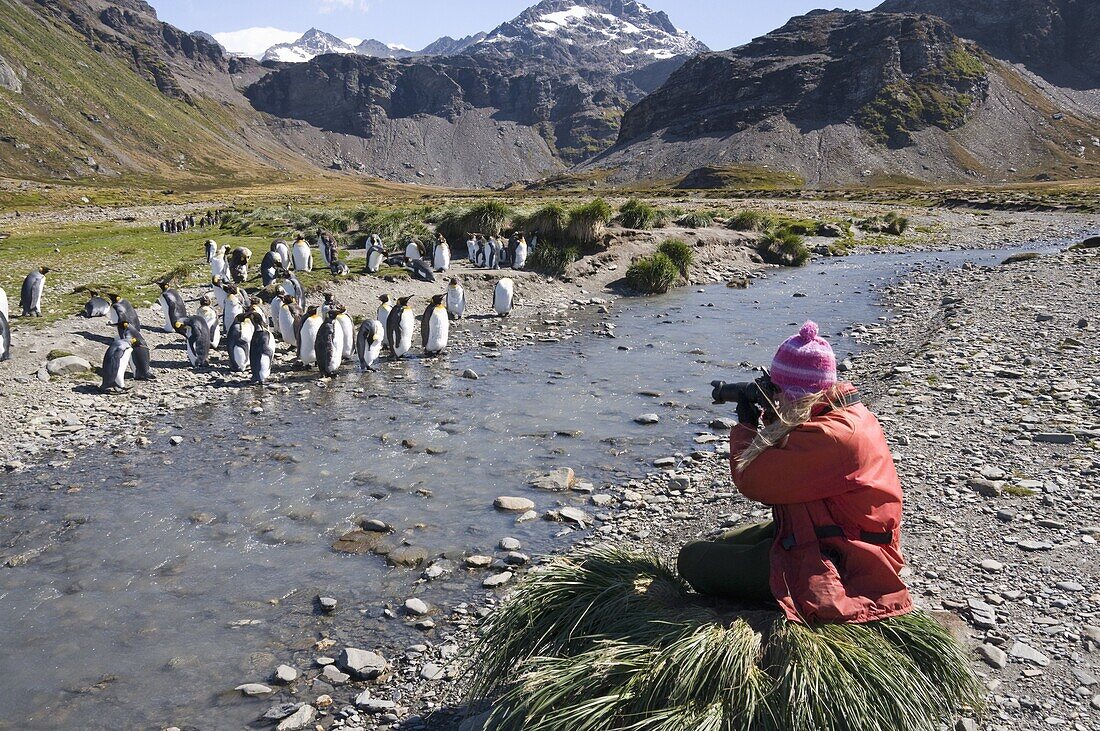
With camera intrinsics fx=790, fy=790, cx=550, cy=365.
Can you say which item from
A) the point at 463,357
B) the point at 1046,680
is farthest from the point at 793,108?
the point at 1046,680

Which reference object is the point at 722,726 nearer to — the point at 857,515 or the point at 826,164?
the point at 857,515

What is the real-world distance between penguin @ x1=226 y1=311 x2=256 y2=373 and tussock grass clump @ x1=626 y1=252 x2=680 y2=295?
10.9m

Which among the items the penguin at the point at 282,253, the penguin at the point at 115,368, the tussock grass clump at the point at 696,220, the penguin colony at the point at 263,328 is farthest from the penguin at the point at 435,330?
the tussock grass clump at the point at 696,220

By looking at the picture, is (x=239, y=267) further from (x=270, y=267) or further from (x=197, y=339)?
(x=197, y=339)

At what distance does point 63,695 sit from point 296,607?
141cm

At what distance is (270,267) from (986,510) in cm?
1732

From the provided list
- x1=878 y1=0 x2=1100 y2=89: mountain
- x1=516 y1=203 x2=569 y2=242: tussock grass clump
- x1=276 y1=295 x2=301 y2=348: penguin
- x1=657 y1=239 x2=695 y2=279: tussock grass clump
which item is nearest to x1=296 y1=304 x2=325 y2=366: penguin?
x1=276 y1=295 x2=301 y2=348: penguin

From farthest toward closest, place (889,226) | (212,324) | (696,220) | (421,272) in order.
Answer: (889,226) → (696,220) → (421,272) → (212,324)

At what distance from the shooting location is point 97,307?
14.2m

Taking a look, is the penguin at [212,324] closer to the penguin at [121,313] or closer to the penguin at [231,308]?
the penguin at [231,308]

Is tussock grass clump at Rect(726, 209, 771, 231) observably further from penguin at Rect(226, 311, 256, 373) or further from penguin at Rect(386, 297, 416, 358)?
penguin at Rect(226, 311, 256, 373)

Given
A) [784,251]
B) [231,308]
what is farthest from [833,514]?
[784,251]

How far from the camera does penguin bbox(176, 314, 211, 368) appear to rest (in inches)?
476

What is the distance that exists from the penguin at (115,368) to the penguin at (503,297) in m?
7.85
